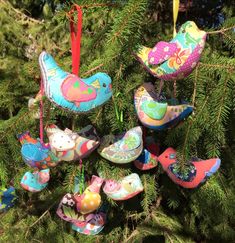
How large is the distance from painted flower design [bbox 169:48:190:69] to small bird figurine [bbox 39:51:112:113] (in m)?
0.17

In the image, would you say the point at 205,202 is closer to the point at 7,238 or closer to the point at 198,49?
the point at 198,49

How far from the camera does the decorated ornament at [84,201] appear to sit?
1.25 metres

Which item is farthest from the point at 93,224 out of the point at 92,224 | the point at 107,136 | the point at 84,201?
the point at 107,136

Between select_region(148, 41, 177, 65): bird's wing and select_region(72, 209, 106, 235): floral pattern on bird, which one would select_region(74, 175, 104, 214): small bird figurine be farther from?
select_region(148, 41, 177, 65): bird's wing

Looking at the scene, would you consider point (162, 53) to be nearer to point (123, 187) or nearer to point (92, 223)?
point (123, 187)

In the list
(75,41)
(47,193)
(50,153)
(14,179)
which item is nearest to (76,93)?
(75,41)

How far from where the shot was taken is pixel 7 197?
172 centimetres

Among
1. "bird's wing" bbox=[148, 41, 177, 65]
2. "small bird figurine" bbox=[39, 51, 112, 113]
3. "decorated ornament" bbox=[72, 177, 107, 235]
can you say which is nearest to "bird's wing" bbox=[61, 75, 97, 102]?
"small bird figurine" bbox=[39, 51, 112, 113]

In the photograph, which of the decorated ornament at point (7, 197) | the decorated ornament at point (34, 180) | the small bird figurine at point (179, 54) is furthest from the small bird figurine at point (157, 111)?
the decorated ornament at point (7, 197)

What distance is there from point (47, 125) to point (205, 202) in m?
0.74

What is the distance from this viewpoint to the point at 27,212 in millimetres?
1917

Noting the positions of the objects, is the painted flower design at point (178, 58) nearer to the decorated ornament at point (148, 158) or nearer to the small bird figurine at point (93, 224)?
the decorated ornament at point (148, 158)

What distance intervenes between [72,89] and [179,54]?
0.92 feet

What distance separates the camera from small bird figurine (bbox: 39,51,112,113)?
873 mm
